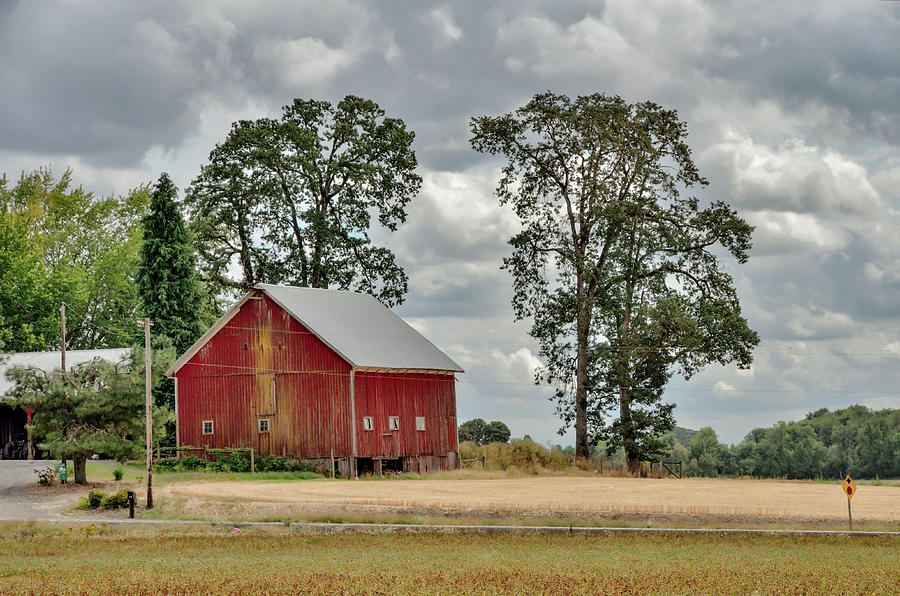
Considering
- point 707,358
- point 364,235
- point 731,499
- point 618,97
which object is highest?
point 618,97

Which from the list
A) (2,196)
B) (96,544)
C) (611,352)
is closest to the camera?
(96,544)

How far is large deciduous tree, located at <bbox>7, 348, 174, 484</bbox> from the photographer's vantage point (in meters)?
42.1

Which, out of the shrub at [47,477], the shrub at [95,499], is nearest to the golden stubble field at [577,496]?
the shrub at [95,499]

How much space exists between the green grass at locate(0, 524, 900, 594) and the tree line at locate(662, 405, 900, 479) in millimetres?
62776

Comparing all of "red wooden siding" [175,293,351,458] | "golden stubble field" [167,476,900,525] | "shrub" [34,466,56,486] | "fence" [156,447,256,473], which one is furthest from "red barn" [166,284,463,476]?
"shrub" [34,466,56,486]

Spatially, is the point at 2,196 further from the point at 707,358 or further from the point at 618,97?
the point at 707,358

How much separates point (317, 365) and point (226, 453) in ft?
21.0

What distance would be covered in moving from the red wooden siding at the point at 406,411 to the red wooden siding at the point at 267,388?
1.28m

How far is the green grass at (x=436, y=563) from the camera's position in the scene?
17.3m

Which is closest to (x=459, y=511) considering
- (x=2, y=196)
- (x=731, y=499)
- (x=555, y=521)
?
(x=555, y=521)

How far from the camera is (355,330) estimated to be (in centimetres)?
5366

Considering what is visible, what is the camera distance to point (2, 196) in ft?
275

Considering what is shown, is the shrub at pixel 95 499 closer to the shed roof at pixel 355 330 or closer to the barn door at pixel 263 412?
the barn door at pixel 263 412

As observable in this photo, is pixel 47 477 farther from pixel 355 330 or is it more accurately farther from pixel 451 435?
pixel 451 435
